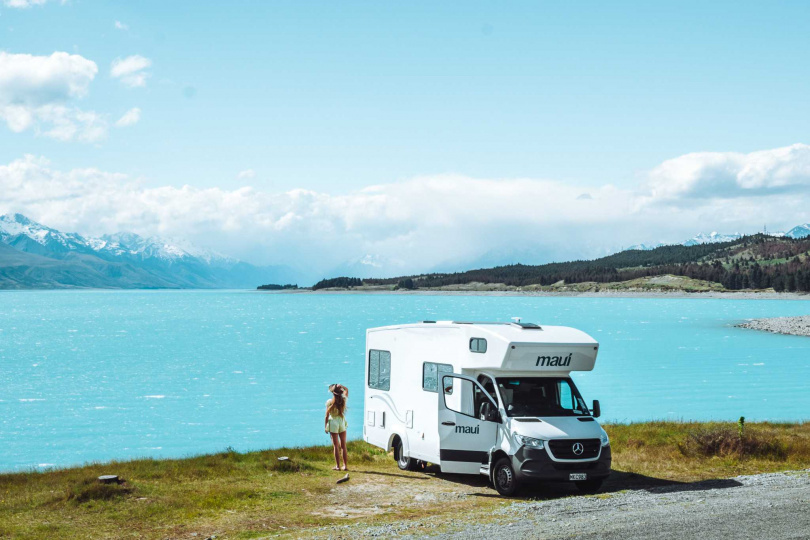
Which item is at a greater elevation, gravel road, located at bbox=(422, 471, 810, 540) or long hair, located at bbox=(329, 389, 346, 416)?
long hair, located at bbox=(329, 389, 346, 416)

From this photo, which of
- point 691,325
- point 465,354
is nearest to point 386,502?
point 465,354

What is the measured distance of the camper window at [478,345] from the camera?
14.3 meters

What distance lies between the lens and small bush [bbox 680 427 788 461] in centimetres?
1784

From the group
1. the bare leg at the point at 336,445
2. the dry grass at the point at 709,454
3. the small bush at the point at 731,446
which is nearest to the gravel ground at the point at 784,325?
the dry grass at the point at 709,454

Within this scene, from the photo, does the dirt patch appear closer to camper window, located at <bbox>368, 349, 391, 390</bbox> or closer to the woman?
the woman

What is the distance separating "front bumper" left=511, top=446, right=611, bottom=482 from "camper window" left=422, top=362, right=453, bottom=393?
7.06 ft

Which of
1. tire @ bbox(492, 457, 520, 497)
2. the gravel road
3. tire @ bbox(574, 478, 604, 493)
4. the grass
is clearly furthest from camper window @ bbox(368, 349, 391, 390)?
the gravel road

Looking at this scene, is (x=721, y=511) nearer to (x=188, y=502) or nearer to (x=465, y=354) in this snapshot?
(x=465, y=354)

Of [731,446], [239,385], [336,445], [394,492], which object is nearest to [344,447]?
[336,445]

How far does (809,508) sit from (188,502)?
1013 cm

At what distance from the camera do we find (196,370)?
182 ft

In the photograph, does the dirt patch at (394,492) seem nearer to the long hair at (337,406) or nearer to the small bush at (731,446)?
the long hair at (337,406)

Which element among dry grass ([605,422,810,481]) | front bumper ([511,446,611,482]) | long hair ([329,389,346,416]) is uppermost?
long hair ([329,389,346,416])

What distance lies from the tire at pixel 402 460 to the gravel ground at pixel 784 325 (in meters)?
84.1
